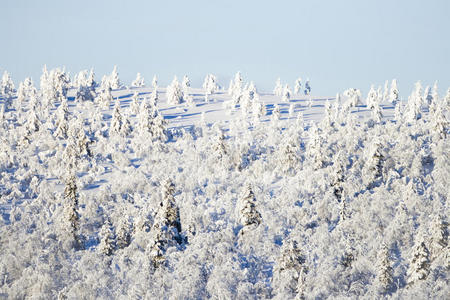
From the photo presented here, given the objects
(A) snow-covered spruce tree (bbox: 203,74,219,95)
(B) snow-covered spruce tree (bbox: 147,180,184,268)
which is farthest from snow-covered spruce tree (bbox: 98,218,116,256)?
(A) snow-covered spruce tree (bbox: 203,74,219,95)

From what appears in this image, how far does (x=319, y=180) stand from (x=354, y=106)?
45.7 metres

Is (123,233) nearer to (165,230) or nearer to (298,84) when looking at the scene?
(165,230)

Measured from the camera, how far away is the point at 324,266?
151 feet

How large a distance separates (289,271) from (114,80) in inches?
3852

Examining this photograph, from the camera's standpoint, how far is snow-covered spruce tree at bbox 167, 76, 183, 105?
108 m

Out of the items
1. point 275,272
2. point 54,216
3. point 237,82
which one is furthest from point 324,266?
point 237,82

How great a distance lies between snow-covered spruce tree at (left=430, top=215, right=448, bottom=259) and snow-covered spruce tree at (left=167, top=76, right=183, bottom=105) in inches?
2921

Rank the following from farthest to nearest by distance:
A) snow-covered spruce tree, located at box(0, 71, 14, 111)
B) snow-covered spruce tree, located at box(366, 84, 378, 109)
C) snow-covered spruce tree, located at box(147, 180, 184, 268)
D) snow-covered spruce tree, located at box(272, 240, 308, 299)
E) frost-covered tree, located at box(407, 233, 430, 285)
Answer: snow-covered spruce tree, located at box(0, 71, 14, 111)
snow-covered spruce tree, located at box(366, 84, 378, 109)
snow-covered spruce tree, located at box(147, 180, 184, 268)
snow-covered spruce tree, located at box(272, 240, 308, 299)
frost-covered tree, located at box(407, 233, 430, 285)

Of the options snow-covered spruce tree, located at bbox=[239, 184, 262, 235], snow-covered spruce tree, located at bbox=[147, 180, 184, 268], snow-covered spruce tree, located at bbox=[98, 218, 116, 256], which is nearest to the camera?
snow-covered spruce tree, located at bbox=[147, 180, 184, 268]

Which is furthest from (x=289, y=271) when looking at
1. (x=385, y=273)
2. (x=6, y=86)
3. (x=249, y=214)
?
(x=6, y=86)

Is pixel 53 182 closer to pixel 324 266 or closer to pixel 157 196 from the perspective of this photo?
pixel 157 196

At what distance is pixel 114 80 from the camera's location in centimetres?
12988

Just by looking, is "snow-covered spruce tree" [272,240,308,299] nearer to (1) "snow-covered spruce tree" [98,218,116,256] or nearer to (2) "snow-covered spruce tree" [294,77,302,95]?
(1) "snow-covered spruce tree" [98,218,116,256]

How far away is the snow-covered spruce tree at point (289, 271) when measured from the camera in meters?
43.8
